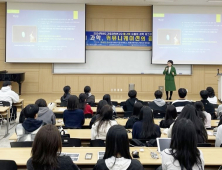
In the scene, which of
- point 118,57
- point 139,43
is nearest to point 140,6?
point 139,43

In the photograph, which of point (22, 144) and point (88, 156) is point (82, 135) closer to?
point (22, 144)

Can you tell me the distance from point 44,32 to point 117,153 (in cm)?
936

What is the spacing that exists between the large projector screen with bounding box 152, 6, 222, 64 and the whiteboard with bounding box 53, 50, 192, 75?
15.9 inches

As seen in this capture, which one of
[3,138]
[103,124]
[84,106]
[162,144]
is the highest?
[84,106]

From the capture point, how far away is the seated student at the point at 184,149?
2064mm

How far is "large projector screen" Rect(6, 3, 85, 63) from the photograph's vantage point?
34.9ft

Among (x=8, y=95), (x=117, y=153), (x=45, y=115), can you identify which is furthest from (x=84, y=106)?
(x=117, y=153)

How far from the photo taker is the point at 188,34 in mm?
10844

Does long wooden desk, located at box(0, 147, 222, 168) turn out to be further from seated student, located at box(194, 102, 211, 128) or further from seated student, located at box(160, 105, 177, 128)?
seated student, located at box(194, 102, 211, 128)

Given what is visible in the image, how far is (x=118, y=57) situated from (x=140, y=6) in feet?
7.19

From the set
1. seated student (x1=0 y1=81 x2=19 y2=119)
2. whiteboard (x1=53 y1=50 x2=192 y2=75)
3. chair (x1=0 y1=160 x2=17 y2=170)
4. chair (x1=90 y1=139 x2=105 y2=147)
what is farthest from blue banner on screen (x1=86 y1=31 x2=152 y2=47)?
chair (x1=0 y1=160 x2=17 y2=170)

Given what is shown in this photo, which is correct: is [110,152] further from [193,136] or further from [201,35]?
[201,35]

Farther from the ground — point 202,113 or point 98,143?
point 202,113

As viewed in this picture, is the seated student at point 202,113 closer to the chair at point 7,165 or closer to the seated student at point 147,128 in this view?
the seated student at point 147,128
